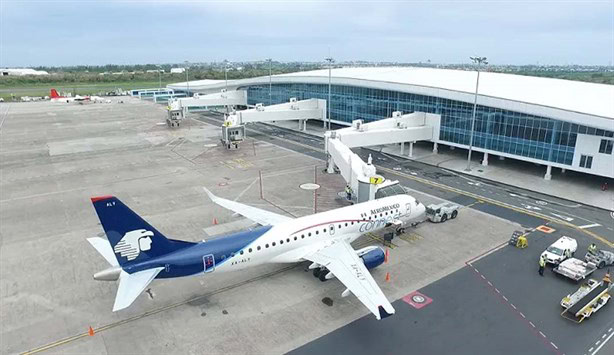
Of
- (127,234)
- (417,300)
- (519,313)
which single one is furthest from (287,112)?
(519,313)

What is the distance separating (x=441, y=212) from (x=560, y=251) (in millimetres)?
11252

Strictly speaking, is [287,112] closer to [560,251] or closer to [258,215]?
[258,215]

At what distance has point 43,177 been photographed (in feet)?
195

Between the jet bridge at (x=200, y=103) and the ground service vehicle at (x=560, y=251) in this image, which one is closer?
the ground service vehicle at (x=560, y=251)

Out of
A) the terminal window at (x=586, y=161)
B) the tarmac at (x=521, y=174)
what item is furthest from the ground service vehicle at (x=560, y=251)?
the terminal window at (x=586, y=161)

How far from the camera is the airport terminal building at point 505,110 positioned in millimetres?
52594

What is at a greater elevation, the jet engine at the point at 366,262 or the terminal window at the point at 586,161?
the terminal window at the point at 586,161

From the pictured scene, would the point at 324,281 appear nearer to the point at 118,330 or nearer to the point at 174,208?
the point at 118,330

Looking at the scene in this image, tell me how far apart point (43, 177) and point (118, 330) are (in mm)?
44494

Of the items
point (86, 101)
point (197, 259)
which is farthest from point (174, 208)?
point (86, 101)

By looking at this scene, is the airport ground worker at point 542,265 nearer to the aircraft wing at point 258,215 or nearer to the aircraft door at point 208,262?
the aircraft wing at point 258,215

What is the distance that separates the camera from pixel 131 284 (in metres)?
23.8

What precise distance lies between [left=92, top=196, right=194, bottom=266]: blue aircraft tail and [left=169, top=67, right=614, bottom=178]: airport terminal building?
52689 millimetres

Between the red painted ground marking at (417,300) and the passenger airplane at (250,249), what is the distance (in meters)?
3.79
